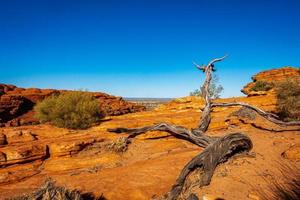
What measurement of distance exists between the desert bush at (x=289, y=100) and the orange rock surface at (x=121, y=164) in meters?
3.10

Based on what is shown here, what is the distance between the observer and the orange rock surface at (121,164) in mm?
6797

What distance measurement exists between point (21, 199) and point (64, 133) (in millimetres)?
6589

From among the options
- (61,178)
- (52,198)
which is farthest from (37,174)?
(52,198)

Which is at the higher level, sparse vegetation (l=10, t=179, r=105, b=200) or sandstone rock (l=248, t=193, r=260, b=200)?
sparse vegetation (l=10, t=179, r=105, b=200)

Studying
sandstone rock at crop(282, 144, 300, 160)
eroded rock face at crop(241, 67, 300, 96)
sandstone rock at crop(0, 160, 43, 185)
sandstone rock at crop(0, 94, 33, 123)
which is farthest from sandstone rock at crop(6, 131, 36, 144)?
eroded rock face at crop(241, 67, 300, 96)

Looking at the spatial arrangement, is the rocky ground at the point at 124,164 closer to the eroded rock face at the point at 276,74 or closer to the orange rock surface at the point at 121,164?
the orange rock surface at the point at 121,164

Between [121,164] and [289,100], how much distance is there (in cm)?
1172

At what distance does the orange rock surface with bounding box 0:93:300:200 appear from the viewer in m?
6.80

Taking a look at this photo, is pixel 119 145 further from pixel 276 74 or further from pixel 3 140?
pixel 276 74

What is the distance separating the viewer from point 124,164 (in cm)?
941

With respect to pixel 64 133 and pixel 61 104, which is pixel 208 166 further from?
pixel 61 104

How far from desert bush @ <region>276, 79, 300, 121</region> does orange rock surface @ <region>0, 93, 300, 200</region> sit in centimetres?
310

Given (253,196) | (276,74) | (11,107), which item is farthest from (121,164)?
(276,74)

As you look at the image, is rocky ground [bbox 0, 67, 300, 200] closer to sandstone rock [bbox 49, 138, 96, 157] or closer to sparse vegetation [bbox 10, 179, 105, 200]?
sandstone rock [bbox 49, 138, 96, 157]
